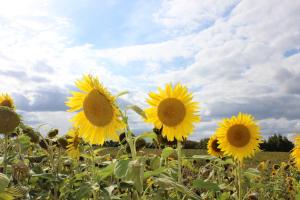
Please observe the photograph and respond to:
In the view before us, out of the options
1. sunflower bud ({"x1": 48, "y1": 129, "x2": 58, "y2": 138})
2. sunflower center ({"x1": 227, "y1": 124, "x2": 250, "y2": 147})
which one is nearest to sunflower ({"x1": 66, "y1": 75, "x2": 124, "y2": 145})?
sunflower bud ({"x1": 48, "y1": 129, "x2": 58, "y2": 138})

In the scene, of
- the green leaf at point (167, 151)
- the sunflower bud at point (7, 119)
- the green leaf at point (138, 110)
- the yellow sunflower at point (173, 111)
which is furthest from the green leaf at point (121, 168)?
the yellow sunflower at point (173, 111)

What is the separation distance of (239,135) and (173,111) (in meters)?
1.77

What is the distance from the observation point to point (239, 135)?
5.49 metres

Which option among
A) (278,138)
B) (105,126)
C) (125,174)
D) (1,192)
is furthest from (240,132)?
(278,138)

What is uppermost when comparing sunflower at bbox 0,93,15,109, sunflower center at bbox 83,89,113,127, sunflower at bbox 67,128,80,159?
sunflower at bbox 0,93,15,109

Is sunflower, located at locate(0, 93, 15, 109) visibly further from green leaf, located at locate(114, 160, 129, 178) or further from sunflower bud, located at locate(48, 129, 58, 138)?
green leaf, located at locate(114, 160, 129, 178)

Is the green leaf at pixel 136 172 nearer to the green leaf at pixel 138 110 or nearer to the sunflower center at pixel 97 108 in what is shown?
the green leaf at pixel 138 110

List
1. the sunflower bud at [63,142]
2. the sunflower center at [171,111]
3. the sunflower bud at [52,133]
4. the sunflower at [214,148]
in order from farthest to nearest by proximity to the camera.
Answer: the sunflower at [214,148], the sunflower bud at [52,133], the sunflower bud at [63,142], the sunflower center at [171,111]

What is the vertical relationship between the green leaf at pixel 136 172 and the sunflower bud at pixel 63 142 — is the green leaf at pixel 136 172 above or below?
below

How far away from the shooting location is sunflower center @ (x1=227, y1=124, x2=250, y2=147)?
5.44 meters

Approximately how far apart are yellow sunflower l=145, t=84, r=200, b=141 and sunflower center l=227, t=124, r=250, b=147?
146cm

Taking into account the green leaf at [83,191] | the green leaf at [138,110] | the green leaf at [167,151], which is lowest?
the green leaf at [83,191]

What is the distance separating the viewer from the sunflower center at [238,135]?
5441 millimetres

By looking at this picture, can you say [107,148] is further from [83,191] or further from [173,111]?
[83,191]
